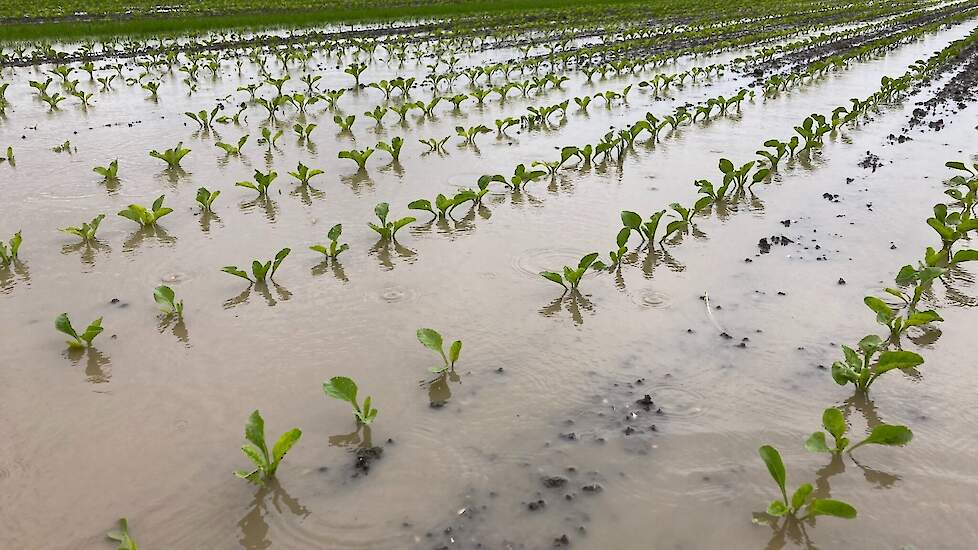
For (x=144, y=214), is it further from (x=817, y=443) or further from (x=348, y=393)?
(x=817, y=443)

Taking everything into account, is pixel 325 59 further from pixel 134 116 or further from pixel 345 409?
pixel 345 409

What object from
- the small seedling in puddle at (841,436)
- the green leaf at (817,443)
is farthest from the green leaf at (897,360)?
the green leaf at (817,443)

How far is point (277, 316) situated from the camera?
14.4ft

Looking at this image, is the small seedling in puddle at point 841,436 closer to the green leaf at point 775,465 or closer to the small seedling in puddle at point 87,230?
the green leaf at point 775,465

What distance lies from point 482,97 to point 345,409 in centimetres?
788

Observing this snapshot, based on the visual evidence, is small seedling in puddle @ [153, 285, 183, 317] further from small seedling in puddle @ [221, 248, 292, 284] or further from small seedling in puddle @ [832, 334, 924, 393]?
small seedling in puddle @ [832, 334, 924, 393]

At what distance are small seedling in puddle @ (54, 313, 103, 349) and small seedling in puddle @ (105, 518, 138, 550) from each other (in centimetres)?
150

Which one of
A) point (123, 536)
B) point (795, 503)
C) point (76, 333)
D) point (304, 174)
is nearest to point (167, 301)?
point (76, 333)

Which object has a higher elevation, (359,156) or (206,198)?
(359,156)

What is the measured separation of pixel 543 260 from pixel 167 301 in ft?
8.09

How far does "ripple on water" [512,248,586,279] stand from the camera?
4.95 m

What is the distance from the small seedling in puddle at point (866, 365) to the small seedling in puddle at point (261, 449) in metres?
2.53

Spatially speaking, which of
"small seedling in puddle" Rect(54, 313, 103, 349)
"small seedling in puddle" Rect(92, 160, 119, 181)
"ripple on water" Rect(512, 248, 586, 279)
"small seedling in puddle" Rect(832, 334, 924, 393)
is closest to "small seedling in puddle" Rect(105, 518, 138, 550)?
"small seedling in puddle" Rect(54, 313, 103, 349)

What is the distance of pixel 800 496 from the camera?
8.66 ft
